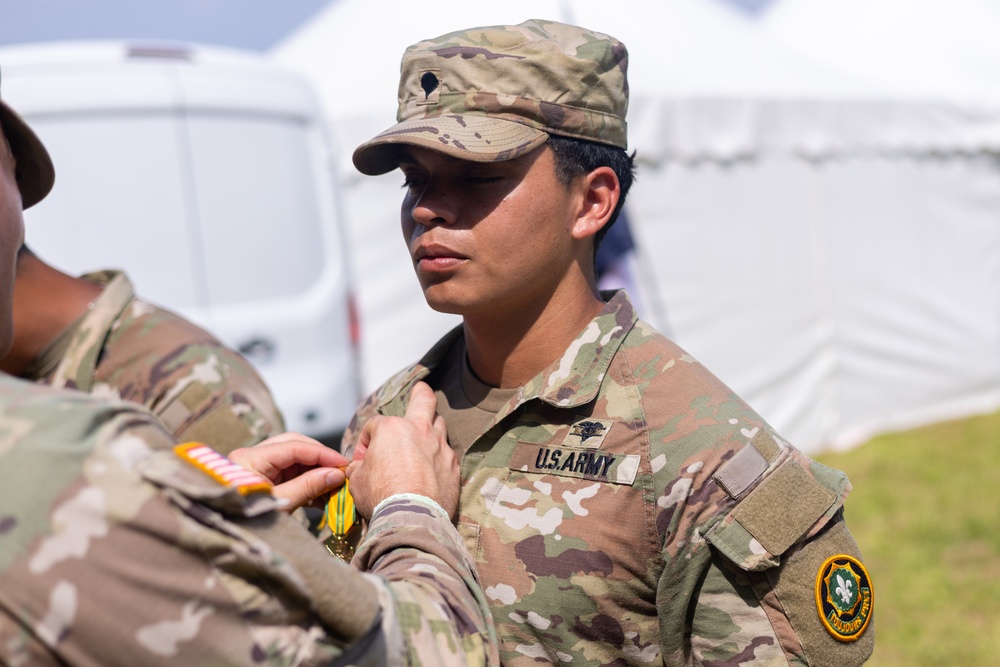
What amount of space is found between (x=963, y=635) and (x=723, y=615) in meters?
3.33

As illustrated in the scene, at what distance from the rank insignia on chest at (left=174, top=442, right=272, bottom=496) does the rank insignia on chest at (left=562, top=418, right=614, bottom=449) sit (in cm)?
69

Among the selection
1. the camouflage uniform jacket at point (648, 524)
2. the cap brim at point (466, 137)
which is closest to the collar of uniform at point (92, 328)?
the cap brim at point (466, 137)

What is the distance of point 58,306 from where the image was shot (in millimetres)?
2383

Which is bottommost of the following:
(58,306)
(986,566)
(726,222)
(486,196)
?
A: (986,566)

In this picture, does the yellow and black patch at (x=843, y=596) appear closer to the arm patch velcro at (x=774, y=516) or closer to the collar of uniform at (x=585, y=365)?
the arm patch velcro at (x=774, y=516)

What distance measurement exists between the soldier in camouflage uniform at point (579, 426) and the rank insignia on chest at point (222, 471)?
0.64 metres

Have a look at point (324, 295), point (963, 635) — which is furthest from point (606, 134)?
point (963, 635)

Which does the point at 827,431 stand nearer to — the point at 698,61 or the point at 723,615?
the point at 698,61

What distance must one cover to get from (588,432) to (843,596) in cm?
48

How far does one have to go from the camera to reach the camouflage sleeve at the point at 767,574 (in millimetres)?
1601

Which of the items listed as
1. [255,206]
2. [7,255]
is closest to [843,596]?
[7,255]

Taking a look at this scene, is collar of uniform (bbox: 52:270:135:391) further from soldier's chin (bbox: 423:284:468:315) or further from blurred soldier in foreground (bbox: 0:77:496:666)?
blurred soldier in foreground (bbox: 0:77:496:666)

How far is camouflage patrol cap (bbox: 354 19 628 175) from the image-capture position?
70.6 inches

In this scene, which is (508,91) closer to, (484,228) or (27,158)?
(484,228)
